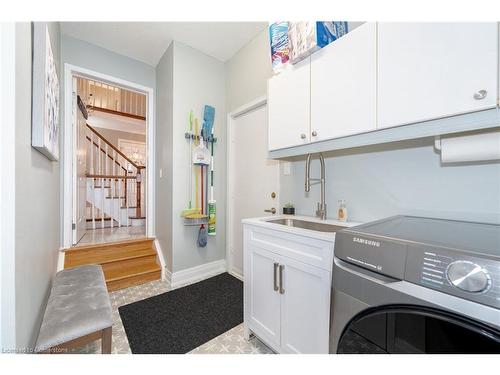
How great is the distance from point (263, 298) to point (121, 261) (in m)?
1.96

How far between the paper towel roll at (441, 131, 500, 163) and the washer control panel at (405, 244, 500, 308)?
61 cm

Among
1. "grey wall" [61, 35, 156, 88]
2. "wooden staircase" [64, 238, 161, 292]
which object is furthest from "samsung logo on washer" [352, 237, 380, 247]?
"grey wall" [61, 35, 156, 88]

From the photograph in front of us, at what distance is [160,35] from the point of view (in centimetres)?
233

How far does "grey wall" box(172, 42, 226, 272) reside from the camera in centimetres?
242

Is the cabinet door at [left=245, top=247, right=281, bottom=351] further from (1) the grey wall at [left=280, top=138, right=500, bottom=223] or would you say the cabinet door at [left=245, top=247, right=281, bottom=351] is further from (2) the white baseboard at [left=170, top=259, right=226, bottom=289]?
(2) the white baseboard at [left=170, top=259, right=226, bottom=289]

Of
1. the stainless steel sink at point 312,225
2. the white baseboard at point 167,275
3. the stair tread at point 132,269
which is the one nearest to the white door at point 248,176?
the stainless steel sink at point 312,225

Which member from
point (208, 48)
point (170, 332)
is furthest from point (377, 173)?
point (208, 48)

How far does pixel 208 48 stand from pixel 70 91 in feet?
5.44

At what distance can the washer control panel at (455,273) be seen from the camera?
468 millimetres

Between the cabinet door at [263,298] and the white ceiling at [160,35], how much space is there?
90.9 inches

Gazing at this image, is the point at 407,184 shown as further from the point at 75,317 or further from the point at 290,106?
the point at 75,317

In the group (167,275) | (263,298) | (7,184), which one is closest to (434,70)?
(263,298)

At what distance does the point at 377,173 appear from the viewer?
130 cm
